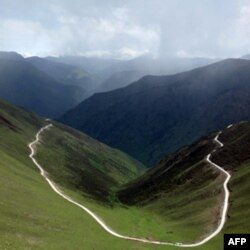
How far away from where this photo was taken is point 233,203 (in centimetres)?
9456

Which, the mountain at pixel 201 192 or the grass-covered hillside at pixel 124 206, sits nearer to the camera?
the grass-covered hillside at pixel 124 206

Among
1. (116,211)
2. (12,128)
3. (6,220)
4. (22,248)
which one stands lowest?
(22,248)

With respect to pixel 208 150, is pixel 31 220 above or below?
below

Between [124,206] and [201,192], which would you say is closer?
[201,192]

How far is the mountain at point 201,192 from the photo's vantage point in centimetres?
8794

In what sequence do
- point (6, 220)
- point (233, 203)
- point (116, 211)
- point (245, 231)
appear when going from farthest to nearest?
1. point (116, 211)
2. point (233, 203)
3. point (245, 231)
4. point (6, 220)

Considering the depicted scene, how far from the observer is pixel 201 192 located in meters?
112

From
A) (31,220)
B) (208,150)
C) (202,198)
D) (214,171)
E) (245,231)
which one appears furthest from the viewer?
(208,150)

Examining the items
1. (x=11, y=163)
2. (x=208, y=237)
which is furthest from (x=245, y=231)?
(x=11, y=163)

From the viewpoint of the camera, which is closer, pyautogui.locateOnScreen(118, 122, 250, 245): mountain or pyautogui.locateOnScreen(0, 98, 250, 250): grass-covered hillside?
pyautogui.locateOnScreen(0, 98, 250, 250): grass-covered hillside

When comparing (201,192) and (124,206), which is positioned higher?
(124,206)

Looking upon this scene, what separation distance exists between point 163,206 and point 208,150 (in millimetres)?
47581

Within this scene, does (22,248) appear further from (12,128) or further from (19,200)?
(12,128)

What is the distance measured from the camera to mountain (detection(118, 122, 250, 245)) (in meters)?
87.9
